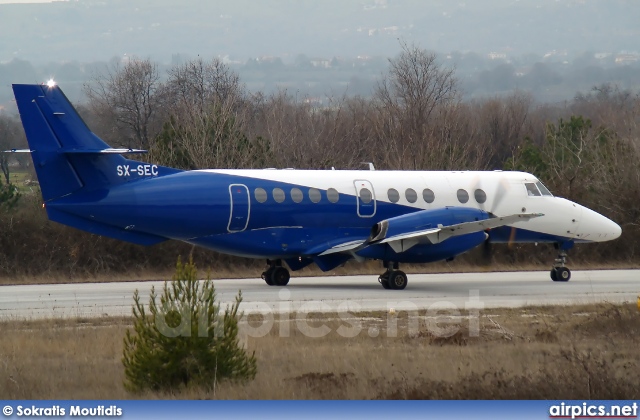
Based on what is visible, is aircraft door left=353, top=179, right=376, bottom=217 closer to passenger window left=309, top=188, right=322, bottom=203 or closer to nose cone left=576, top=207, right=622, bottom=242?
passenger window left=309, top=188, right=322, bottom=203

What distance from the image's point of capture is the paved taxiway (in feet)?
75.2

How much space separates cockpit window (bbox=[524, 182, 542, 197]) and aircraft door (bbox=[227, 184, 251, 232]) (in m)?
8.99

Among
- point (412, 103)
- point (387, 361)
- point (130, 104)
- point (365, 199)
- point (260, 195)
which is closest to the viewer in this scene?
point (387, 361)

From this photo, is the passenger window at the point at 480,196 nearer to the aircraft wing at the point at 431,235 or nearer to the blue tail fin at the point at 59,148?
the aircraft wing at the point at 431,235

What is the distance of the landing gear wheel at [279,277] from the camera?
1142 inches

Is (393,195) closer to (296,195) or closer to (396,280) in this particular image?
(396,280)

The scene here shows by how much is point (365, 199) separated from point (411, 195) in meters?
1.48

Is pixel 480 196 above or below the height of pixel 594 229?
above

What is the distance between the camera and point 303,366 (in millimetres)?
14531

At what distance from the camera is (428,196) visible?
96.0 feet

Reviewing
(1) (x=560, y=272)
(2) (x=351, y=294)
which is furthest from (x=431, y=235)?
(1) (x=560, y=272)

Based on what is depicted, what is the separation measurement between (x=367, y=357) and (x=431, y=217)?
42.0 ft

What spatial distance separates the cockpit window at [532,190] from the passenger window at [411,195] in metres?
3.91

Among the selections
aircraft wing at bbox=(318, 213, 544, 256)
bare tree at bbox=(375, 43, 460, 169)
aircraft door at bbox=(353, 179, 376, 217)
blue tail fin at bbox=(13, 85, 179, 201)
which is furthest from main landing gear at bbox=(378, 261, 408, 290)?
bare tree at bbox=(375, 43, 460, 169)
